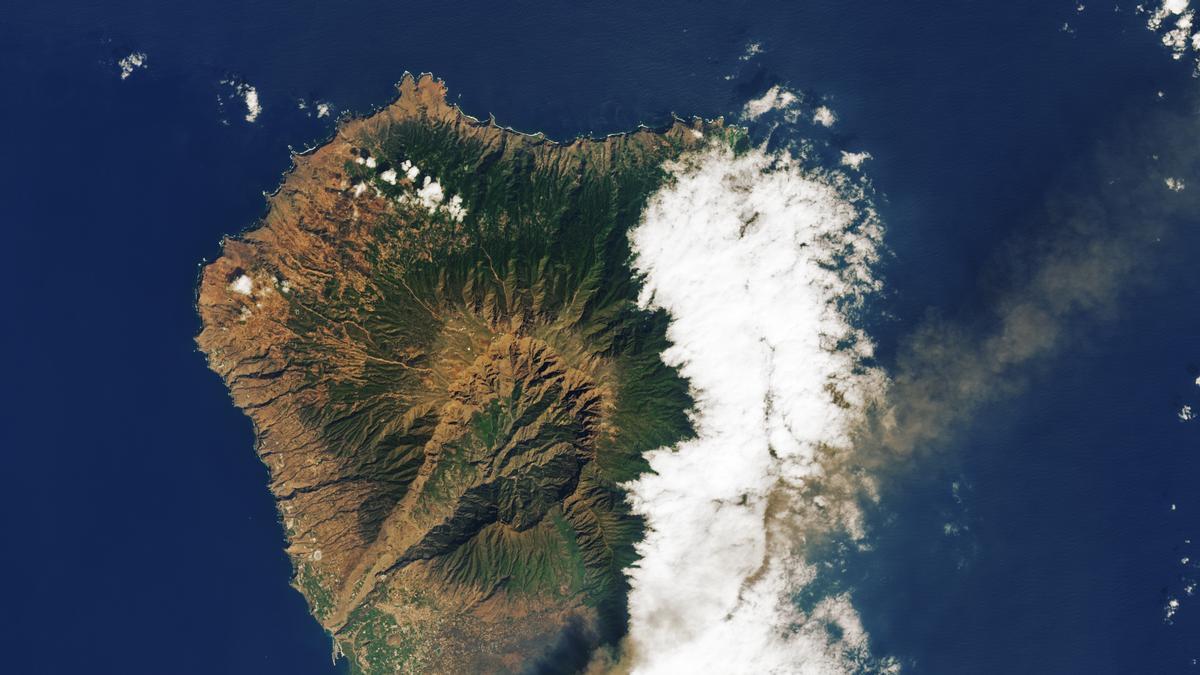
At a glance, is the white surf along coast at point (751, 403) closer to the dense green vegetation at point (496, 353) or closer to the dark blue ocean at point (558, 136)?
the dense green vegetation at point (496, 353)

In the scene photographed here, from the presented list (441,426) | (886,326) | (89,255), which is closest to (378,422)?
(441,426)

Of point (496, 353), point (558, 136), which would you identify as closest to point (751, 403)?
point (496, 353)

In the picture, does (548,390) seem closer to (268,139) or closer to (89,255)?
(268,139)

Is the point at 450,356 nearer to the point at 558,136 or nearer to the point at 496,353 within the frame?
the point at 496,353

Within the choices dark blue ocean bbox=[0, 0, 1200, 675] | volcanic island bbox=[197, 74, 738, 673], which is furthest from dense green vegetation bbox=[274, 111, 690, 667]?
dark blue ocean bbox=[0, 0, 1200, 675]

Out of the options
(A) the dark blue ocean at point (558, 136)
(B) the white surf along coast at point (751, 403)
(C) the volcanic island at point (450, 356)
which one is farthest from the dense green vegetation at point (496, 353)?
(A) the dark blue ocean at point (558, 136)

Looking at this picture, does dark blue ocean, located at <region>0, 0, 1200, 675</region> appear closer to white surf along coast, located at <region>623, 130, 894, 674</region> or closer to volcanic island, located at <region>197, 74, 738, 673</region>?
volcanic island, located at <region>197, 74, 738, 673</region>

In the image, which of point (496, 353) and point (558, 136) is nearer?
point (496, 353)
